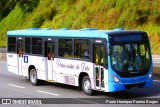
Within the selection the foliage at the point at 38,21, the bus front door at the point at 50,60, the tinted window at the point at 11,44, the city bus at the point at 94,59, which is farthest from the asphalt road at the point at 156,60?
the foliage at the point at 38,21

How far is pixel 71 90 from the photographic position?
63.4 feet

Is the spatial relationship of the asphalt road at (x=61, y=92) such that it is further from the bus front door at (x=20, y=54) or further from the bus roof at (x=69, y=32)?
the bus roof at (x=69, y=32)

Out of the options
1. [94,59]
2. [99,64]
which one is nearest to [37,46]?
[94,59]

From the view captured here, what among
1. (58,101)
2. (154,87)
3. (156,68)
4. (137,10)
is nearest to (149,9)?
(137,10)

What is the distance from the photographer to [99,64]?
16703mm

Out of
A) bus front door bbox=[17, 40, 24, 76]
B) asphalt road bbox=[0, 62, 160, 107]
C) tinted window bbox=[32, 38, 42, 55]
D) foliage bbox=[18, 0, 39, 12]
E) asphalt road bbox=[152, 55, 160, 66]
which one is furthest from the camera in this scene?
foliage bbox=[18, 0, 39, 12]

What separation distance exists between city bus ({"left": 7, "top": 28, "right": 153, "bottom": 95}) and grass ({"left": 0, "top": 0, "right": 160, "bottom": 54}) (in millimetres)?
22464

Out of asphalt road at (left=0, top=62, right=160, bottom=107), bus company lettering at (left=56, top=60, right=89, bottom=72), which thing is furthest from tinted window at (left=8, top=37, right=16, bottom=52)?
bus company lettering at (left=56, top=60, right=89, bottom=72)

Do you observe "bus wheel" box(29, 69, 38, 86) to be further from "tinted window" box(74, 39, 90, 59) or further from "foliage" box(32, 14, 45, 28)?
"foliage" box(32, 14, 45, 28)

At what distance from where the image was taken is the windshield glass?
53.3 ft

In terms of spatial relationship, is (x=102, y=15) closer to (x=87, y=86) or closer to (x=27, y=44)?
(x=27, y=44)

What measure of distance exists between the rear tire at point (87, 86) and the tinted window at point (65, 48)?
1.58m

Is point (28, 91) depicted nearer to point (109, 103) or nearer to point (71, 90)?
point (71, 90)

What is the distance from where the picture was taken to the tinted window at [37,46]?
840 inches
